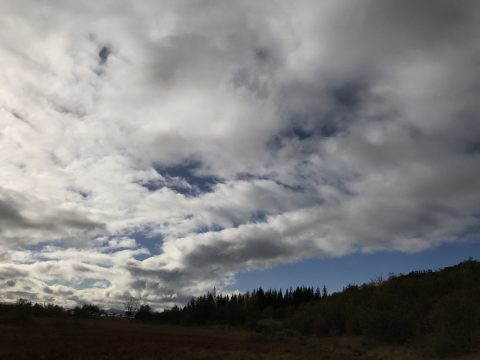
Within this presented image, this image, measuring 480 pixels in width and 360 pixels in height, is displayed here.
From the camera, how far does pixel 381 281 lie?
72.7 m

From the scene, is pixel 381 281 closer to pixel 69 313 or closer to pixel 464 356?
pixel 464 356

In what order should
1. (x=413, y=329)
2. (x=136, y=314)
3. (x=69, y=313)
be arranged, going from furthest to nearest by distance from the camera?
(x=136, y=314), (x=69, y=313), (x=413, y=329)

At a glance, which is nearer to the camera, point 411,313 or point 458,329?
point 458,329

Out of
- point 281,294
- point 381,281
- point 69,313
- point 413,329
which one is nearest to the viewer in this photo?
point 413,329

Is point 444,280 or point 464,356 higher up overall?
point 444,280

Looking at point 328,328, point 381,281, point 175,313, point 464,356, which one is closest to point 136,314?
point 175,313

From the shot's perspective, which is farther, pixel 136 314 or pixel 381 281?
pixel 136 314

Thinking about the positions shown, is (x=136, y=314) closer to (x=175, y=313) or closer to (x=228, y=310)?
(x=175, y=313)

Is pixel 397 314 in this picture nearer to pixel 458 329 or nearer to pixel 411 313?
pixel 411 313

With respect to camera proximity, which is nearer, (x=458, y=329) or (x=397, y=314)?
(x=458, y=329)

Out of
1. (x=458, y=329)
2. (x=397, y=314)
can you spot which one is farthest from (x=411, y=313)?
(x=458, y=329)

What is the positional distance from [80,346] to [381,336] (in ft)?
105

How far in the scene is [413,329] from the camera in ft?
153

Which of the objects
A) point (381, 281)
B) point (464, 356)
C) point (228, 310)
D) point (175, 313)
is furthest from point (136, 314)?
point (464, 356)
